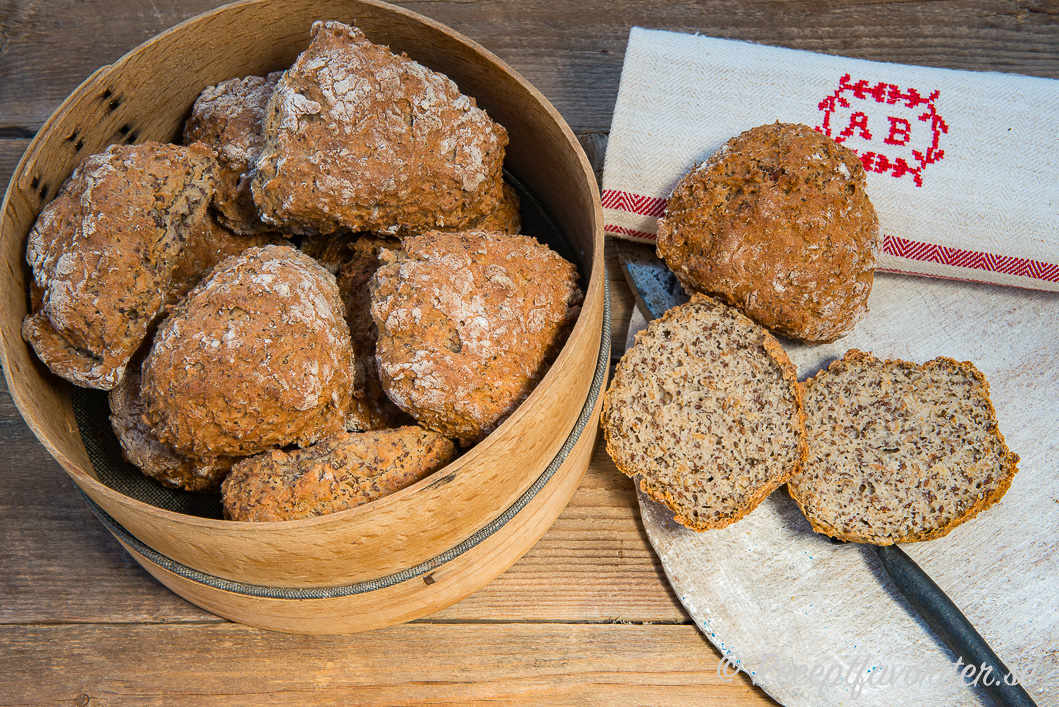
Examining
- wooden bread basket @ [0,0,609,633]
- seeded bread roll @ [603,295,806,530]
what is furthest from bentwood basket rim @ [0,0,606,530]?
seeded bread roll @ [603,295,806,530]

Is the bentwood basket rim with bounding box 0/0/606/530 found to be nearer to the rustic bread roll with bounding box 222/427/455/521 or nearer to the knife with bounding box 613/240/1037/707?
the rustic bread roll with bounding box 222/427/455/521

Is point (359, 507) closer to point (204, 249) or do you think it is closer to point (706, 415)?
point (204, 249)

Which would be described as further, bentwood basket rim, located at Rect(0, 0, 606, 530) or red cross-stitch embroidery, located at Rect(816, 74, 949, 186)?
red cross-stitch embroidery, located at Rect(816, 74, 949, 186)

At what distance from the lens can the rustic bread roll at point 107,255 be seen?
1.79m

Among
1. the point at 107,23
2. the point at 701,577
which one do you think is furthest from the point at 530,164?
the point at 107,23

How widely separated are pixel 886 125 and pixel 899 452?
36.9 inches

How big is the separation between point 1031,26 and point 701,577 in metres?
2.31

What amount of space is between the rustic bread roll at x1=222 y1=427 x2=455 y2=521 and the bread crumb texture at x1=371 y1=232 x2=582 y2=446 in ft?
0.32

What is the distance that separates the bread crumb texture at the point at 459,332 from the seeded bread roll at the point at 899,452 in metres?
0.82

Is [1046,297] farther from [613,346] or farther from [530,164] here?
[530,164]

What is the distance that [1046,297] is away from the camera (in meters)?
2.44

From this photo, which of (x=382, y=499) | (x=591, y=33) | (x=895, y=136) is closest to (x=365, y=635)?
(x=382, y=499)

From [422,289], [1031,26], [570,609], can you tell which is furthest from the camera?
[1031,26]

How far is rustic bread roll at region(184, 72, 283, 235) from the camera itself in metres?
2.04
